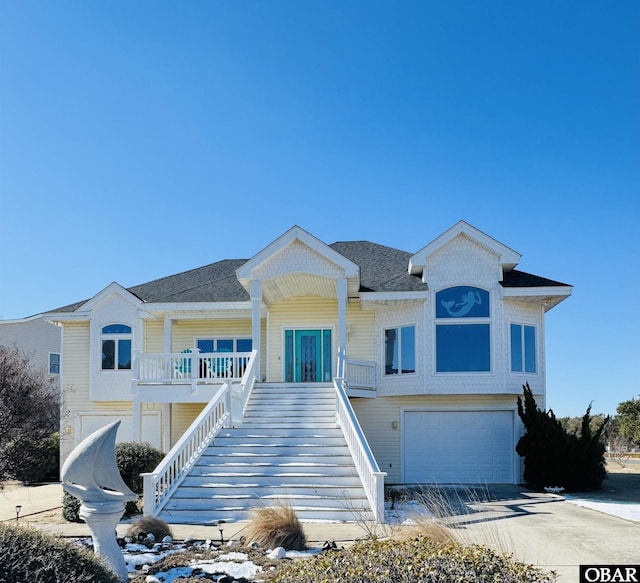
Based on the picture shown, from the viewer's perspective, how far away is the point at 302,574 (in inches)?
209

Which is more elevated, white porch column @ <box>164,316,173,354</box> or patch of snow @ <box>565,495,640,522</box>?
white porch column @ <box>164,316,173,354</box>

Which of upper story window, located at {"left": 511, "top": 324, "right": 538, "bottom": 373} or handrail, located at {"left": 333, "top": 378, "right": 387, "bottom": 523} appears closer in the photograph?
handrail, located at {"left": 333, "top": 378, "right": 387, "bottom": 523}

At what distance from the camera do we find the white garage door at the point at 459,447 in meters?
18.8

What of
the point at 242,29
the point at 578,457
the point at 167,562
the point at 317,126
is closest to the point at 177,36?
the point at 242,29

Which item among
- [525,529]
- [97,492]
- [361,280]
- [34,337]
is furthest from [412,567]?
[34,337]

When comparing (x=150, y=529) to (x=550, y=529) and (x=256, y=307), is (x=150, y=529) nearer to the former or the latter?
(x=550, y=529)

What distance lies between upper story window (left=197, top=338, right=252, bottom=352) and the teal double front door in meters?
1.33

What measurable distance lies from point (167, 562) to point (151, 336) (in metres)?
13.9

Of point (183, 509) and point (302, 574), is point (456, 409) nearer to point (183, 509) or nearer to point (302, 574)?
point (183, 509)

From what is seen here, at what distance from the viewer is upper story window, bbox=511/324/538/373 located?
18719 millimetres

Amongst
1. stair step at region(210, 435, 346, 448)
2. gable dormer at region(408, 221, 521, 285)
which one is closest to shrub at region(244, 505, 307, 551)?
stair step at region(210, 435, 346, 448)

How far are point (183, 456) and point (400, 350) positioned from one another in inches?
321

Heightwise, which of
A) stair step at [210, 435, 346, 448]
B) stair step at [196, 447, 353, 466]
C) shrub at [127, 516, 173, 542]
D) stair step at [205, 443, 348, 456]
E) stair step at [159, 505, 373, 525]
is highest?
stair step at [210, 435, 346, 448]

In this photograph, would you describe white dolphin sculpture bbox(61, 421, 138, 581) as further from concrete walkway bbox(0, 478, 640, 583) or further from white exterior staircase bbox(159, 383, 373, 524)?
white exterior staircase bbox(159, 383, 373, 524)
